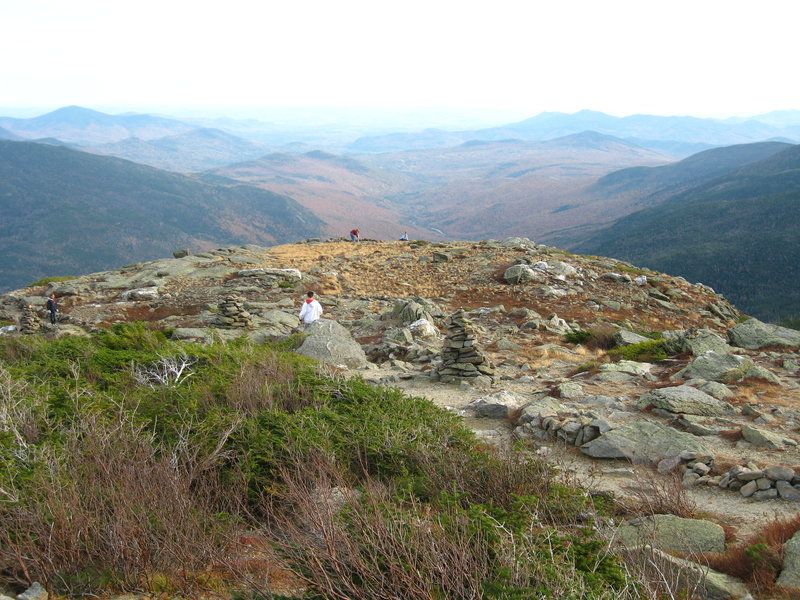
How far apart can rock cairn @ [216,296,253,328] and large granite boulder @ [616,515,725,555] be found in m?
13.7

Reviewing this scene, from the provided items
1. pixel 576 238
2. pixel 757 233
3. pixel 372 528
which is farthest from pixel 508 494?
pixel 576 238

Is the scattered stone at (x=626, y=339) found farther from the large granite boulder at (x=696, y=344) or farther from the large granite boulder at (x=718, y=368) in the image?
the large granite boulder at (x=718, y=368)

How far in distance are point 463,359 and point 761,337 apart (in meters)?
8.58

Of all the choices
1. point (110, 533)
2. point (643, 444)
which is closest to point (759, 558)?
point (643, 444)

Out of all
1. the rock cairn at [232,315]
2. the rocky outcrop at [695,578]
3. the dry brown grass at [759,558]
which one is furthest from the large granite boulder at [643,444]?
the rock cairn at [232,315]

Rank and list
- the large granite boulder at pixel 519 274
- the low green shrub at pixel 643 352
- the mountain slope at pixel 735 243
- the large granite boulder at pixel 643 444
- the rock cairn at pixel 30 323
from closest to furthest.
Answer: the large granite boulder at pixel 643 444, the low green shrub at pixel 643 352, the rock cairn at pixel 30 323, the large granite boulder at pixel 519 274, the mountain slope at pixel 735 243

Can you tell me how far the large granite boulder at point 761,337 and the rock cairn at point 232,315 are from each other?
14.1 m

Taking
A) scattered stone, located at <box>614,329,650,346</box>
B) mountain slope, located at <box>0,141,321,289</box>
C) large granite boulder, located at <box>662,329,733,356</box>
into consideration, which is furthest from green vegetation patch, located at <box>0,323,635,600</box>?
mountain slope, located at <box>0,141,321,289</box>

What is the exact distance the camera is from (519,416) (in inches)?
340

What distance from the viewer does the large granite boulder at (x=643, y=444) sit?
6785mm

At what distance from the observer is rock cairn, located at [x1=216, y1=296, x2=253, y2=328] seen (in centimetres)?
1639

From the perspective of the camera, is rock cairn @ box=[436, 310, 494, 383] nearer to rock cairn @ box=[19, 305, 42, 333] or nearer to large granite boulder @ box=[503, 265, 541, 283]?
large granite boulder @ box=[503, 265, 541, 283]

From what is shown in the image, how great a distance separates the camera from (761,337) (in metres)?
13.8

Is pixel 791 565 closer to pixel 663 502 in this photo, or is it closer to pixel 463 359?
pixel 663 502
